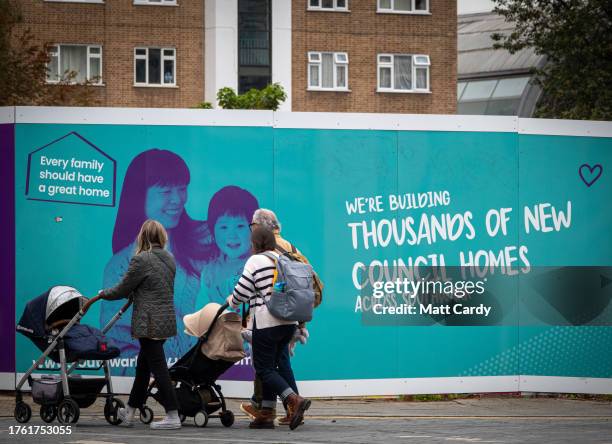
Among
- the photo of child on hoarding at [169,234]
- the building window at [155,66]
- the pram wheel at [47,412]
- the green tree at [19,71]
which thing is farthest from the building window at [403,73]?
the pram wheel at [47,412]

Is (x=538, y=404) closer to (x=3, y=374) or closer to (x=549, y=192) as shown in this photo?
(x=549, y=192)

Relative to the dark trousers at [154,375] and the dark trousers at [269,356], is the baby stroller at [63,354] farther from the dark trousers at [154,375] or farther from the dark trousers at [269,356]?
the dark trousers at [269,356]

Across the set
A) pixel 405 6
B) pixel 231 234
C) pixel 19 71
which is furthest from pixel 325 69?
pixel 231 234

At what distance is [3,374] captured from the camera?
12219 mm

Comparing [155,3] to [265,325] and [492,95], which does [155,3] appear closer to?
[492,95]

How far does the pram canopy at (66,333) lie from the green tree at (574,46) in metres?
18.5

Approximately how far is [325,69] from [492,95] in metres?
15.3

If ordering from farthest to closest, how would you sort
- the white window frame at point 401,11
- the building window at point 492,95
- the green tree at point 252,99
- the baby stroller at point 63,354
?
the building window at point 492,95
the white window frame at point 401,11
the green tree at point 252,99
the baby stroller at point 63,354

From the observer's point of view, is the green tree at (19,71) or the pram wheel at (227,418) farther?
the green tree at (19,71)

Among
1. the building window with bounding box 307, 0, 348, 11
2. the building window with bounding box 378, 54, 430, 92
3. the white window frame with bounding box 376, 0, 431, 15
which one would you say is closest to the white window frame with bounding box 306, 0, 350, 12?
the building window with bounding box 307, 0, 348, 11

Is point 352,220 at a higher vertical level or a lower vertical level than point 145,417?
higher

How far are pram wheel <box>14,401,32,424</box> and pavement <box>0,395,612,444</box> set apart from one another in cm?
6

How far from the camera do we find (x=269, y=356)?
33.6 feet

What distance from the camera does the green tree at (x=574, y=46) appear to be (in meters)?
27.3
